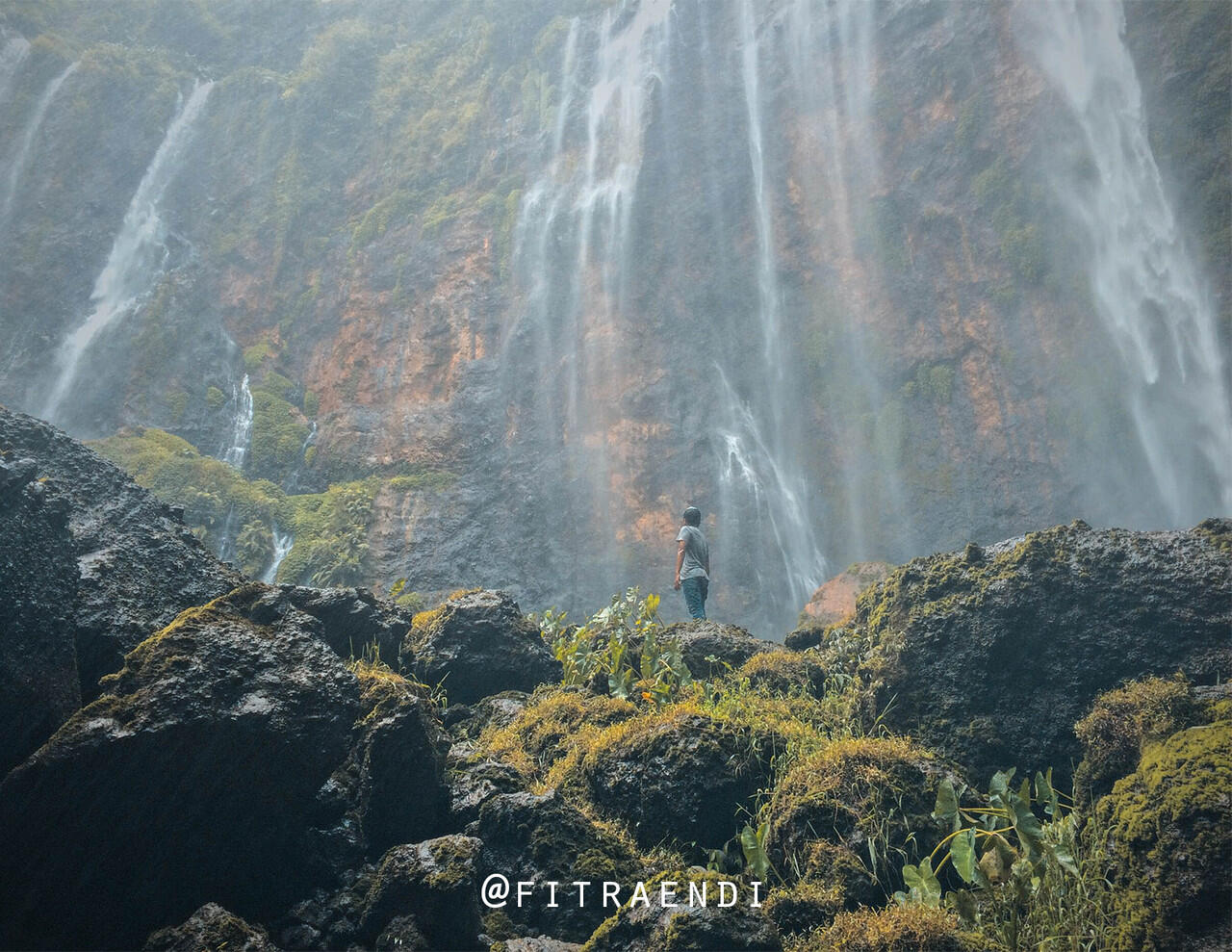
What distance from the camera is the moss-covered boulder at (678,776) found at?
498cm

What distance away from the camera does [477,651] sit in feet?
23.5

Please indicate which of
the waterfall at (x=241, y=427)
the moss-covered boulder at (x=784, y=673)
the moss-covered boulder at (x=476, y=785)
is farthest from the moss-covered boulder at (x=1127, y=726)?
the waterfall at (x=241, y=427)

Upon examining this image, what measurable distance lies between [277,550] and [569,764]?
1303cm

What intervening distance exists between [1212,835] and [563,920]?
2927 millimetres

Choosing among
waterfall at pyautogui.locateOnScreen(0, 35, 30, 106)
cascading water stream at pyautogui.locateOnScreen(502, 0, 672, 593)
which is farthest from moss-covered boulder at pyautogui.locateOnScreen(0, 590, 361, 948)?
waterfall at pyautogui.locateOnScreen(0, 35, 30, 106)

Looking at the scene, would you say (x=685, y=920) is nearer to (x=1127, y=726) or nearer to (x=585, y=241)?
(x=1127, y=726)

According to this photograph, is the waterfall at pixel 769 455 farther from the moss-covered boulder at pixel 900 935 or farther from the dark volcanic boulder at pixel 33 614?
the dark volcanic boulder at pixel 33 614

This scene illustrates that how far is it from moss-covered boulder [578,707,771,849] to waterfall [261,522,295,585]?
41.4 ft

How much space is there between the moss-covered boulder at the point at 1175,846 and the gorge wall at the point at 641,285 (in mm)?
13516

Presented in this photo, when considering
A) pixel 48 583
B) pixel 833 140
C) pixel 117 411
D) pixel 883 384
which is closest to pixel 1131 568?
pixel 48 583

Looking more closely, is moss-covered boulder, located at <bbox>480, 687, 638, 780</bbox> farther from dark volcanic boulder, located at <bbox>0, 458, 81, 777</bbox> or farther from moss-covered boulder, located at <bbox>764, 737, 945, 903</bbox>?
dark volcanic boulder, located at <bbox>0, 458, 81, 777</bbox>

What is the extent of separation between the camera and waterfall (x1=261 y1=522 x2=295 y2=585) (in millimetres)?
16578

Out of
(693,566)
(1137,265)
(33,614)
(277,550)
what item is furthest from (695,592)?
(1137,265)

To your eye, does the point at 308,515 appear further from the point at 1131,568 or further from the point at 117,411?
the point at 1131,568
